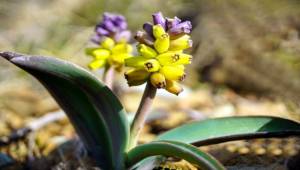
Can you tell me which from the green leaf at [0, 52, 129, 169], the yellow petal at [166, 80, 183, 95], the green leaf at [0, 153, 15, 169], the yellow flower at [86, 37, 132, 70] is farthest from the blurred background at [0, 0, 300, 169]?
the yellow petal at [166, 80, 183, 95]

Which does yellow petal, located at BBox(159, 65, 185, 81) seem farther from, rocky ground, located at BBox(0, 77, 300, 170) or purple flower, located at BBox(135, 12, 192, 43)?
rocky ground, located at BBox(0, 77, 300, 170)

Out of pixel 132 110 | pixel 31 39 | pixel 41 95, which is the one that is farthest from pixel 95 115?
pixel 31 39

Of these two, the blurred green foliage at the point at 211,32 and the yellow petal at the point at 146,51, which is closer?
the yellow petal at the point at 146,51

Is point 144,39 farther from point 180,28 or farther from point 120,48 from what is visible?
point 120,48

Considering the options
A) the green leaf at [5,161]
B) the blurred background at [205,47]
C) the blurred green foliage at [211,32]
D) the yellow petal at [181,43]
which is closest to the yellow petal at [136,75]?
the yellow petal at [181,43]

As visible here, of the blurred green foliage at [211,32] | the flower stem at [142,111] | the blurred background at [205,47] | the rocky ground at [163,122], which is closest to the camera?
the flower stem at [142,111]

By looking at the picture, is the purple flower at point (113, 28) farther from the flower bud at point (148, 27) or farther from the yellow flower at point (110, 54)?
the flower bud at point (148, 27)
